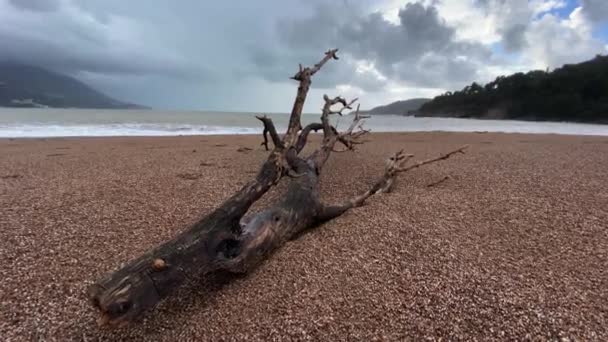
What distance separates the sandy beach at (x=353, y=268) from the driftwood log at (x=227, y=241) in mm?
153

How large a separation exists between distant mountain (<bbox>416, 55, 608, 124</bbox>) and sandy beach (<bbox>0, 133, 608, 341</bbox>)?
40.4 meters

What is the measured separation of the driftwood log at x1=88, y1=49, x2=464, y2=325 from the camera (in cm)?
140

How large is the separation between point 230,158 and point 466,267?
205 inches

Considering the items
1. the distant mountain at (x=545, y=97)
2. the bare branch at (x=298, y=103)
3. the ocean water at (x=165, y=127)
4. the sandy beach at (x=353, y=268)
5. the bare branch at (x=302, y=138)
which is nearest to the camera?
the sandy beach at (x=353, y=268)

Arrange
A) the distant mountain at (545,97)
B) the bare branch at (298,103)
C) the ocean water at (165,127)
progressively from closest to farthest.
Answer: the bare branch at (298,103) → the ocean water at (165,127) → the distant mountain at (545,97)

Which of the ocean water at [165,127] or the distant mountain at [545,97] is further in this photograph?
the distant mountain at [545,97]

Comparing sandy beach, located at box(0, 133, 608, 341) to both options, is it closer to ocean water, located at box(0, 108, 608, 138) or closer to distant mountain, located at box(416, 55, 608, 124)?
ocean water, located at box(0, 108, 608, 138)

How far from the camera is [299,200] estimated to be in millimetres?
2574

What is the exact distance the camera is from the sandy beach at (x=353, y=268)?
62.1 inches

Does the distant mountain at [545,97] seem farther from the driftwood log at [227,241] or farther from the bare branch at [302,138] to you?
the driftwood log at [227,241]

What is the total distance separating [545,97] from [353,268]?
5451 centimetres

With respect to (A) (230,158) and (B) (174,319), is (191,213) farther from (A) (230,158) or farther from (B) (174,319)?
(A) (230,158)

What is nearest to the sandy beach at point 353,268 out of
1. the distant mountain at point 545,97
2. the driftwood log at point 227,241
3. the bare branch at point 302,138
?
the driftwood log at point 227,241

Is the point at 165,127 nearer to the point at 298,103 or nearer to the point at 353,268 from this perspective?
the point at 298,103
